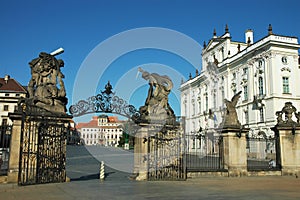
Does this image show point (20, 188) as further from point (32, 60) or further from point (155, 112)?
point (155, 112)

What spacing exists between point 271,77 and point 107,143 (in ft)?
329

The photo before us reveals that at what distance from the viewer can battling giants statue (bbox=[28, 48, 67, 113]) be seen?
455 inches

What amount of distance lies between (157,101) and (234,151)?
486cm

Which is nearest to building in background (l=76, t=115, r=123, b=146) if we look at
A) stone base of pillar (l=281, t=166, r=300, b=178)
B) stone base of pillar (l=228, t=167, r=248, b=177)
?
stone base of pillar (l=281, t=166, r=300, b=178)

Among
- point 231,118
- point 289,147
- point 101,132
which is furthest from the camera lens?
point 101,132

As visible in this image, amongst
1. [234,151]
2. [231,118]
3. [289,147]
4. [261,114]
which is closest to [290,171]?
[289,147]

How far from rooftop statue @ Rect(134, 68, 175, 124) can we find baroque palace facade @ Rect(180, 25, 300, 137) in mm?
13724

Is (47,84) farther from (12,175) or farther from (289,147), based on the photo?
(289,147)

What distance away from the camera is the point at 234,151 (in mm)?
14938

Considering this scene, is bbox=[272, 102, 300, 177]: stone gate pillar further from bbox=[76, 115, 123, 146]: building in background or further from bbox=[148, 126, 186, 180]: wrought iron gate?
bbox=[76, 115, 123, 146]: building in background

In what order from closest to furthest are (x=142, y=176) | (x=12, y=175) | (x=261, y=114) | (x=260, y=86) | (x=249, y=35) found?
(x=12, y=175)
(x=142, y=176)
(x=261, y=114)
(x=260, y=86)
(x=249, y=35)

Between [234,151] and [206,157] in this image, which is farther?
[206,157]

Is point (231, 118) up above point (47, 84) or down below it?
below

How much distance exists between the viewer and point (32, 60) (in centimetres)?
1194
